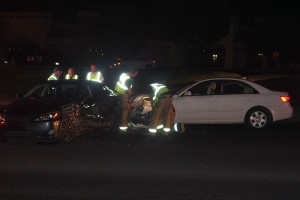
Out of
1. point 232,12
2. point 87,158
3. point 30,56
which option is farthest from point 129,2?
point 87,158

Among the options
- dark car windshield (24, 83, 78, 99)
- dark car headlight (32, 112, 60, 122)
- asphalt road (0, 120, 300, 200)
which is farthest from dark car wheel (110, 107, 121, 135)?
dark car headlight (32, 112, 60, 122)

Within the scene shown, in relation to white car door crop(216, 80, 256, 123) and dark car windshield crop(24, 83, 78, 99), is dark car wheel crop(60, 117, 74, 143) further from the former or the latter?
white car door crop(216, 80, 256, 123)

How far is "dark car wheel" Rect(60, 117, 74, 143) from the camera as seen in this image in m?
13.6

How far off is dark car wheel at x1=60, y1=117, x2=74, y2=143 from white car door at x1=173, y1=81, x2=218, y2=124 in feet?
11.7

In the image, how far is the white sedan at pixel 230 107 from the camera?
16656 mm

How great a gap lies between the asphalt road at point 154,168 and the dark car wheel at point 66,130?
6.9 inches

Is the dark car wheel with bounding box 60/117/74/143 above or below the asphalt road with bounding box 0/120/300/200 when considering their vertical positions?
above

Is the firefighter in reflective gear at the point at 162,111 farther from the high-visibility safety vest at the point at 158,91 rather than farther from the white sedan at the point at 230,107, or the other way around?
the white sedan at the point at 230,107

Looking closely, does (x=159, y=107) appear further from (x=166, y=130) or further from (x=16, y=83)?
(x=16, y=83)

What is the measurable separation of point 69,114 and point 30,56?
46.7 metres

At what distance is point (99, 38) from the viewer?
197ft

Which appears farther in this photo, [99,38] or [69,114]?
[99,38]

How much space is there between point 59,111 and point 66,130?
476 mm

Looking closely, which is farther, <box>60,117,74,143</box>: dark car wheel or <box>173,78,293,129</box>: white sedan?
<box>173,78,293,129</box>: white sedan
